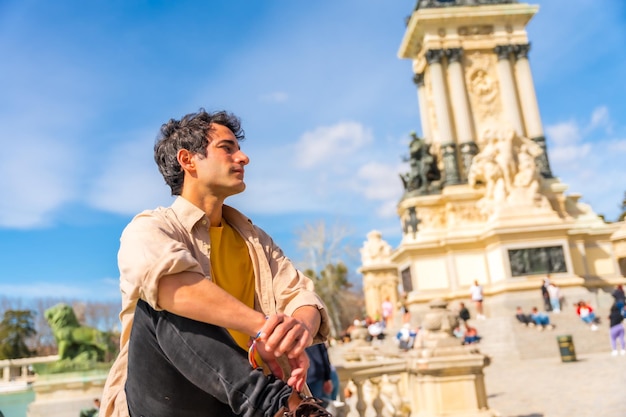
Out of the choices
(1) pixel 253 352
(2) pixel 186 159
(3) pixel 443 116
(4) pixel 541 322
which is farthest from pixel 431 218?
(1) pixel 253 352

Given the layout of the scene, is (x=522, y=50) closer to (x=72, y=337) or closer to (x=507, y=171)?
(x=507, y=171)

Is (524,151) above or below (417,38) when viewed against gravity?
below

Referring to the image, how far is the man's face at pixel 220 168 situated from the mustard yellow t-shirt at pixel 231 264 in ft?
0.52

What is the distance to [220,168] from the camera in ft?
6.98

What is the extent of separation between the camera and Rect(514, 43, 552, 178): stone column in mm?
24500

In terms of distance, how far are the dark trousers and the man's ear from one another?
575 millimetres

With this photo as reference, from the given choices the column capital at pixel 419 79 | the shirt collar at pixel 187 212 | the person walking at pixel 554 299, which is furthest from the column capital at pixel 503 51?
the shirt collar at pixel 187 212

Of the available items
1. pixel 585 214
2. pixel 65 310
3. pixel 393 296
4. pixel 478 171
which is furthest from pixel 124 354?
pixel 393 296

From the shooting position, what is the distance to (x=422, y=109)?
27750 millimetres

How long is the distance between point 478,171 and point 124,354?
2211 cm

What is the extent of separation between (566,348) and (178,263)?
12.9 m

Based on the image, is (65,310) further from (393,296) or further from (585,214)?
(393,296)

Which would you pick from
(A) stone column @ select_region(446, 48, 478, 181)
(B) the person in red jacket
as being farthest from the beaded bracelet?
(A) stone column @ select_region(446, 48, 478, 181)

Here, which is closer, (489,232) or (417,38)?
(489,232)
